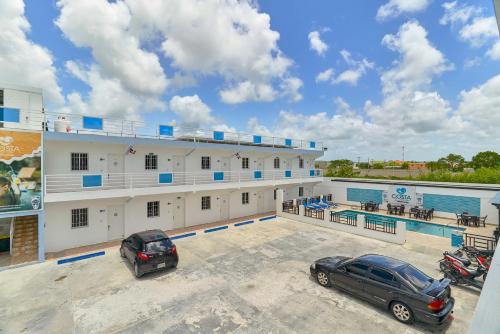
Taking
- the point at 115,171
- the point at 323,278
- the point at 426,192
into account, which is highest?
the point at 115,171

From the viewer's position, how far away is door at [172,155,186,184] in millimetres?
18531

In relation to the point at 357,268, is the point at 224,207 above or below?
above

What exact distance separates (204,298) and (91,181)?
9.20m

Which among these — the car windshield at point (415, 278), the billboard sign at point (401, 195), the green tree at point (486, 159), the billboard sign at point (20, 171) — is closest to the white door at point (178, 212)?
the billboard sign at point (20, 171)

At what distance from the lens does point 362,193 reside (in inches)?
1086

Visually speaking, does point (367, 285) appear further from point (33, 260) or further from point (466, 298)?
point (33, 260)

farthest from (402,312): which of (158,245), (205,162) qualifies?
(205,162)

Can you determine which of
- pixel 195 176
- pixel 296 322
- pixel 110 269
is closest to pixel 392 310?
pixel 296 322

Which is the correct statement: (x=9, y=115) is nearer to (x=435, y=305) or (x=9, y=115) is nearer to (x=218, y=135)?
(x=218, y=135)

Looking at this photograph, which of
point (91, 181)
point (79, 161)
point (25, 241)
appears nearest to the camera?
point (25, 241)

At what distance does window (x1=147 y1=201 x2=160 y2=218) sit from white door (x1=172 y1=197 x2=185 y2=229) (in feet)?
3.78

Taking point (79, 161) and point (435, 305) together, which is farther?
point (79, 161)

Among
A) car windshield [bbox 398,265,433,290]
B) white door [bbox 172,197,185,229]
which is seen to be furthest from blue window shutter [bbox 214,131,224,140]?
car windshield [bbox 398,265,433,290]

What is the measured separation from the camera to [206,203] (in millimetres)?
20484
